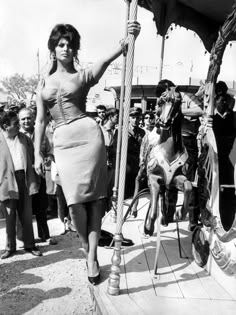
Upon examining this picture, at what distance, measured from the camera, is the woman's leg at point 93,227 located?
2930 millimetres

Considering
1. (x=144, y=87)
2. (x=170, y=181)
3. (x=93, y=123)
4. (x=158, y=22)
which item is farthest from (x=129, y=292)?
(x=144, y=87)

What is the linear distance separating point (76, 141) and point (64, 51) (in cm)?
75

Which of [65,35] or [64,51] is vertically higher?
[65,35]

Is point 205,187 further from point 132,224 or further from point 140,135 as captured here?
point 140,135

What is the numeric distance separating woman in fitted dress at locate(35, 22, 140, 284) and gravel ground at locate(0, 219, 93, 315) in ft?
1.26

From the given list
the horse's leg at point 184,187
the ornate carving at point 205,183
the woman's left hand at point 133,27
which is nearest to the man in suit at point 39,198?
the horse's leg at point 184,187

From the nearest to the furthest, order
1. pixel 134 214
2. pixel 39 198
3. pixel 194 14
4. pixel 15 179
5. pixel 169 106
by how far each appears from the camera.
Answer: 1. pixel 169 106
2. pixel 15 179
3. pixel 39 198
4. pixel 194 14
5. pixel 134 214

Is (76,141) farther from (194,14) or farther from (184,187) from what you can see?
(194,14)

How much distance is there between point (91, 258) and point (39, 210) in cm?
176

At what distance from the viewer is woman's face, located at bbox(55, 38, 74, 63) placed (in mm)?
Answer: 2801

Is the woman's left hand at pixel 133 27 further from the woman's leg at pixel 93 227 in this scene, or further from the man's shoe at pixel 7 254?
the man's shoe at pixel 7 254

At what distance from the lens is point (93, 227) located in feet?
9.72

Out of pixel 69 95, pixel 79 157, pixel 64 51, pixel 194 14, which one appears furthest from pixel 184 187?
pixel 194 14

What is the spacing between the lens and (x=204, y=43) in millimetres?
5211
